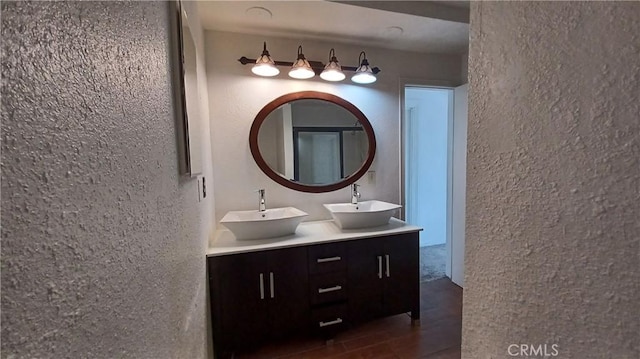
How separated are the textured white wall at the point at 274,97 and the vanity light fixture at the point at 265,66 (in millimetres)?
108

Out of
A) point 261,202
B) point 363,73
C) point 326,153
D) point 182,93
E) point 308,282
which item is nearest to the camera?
point 182,93

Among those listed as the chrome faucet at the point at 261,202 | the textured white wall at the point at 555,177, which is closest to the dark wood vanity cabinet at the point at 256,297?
the chrome faucet at the point at 261,202

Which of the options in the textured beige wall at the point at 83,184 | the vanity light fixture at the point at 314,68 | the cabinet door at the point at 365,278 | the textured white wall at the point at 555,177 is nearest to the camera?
the textured beige wall at the point at 83,184

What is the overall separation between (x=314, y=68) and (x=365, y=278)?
171cm

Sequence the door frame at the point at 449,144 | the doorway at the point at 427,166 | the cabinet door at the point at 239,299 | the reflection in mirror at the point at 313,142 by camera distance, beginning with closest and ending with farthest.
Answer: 1. the cabinet door at the point at 239,299
2. the reflection in mirror at the point at 313,142
3. the door frame at the point at 449,144
4. the doorway at the point at 427,166

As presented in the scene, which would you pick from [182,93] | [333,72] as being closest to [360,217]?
[333,72]

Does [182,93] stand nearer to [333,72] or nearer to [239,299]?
[239,299]

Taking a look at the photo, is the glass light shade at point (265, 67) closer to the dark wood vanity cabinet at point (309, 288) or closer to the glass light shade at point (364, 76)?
the glass light shade at point (364, 76)

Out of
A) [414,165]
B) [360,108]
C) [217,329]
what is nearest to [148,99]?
[217,329]

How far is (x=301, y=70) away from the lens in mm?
2102

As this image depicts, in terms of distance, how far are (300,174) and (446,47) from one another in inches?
69.0

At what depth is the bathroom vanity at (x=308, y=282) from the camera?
5.56ft

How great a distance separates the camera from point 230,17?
1.89 meters

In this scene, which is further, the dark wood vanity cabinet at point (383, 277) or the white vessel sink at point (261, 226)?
the dark wood vanity cabinet at point (383, 277)
